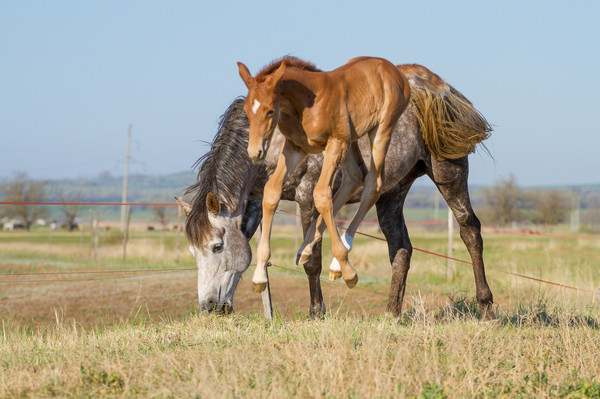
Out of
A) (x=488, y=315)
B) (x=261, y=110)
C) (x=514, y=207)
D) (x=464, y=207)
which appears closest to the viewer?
(x=261, y=110)

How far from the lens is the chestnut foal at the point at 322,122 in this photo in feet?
12.4

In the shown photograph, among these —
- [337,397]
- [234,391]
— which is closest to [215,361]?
[234,391]

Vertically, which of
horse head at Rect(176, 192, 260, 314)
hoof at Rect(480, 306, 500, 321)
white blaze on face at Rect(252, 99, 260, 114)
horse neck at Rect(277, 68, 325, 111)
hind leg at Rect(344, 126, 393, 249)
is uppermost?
horse neck at Rect(277, 68, 325, 111)

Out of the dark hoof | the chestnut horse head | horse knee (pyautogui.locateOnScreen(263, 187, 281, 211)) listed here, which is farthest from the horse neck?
the dark hoof

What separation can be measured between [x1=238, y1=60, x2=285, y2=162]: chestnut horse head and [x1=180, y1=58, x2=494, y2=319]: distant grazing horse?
204 centimetres

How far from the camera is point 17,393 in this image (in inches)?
145

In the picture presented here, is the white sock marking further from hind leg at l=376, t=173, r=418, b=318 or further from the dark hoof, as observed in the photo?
the dark hoof

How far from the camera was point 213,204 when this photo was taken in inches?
227

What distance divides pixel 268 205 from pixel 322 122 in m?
0.62

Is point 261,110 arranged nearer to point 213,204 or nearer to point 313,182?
point 213,204

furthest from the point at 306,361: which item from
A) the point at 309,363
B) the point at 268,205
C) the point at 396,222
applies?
the point at 396,222

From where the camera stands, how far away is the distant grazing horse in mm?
5973

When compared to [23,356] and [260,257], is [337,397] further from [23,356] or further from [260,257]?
[23,356]

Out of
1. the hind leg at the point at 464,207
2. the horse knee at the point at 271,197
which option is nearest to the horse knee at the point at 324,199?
the horse knee at the point at 271,197
